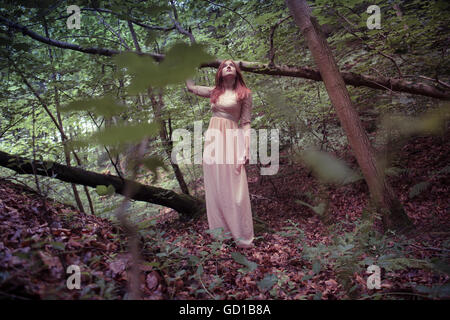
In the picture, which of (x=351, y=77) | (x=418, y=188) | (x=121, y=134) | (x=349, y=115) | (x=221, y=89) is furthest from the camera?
(x=418, y=188)

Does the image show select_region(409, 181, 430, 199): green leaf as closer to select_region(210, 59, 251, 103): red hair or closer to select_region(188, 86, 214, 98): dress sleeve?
select_region(210, 59, 251, 103): red hair

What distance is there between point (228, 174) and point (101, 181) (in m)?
1.90

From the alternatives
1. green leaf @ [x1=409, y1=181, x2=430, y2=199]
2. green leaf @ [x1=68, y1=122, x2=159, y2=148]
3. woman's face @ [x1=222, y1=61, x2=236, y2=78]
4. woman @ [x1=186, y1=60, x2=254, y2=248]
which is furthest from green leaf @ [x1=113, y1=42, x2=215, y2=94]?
green leaf @ [x1=409, y1=181, x2=430, y2=199]

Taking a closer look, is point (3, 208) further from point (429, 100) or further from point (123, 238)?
point (429, 100)

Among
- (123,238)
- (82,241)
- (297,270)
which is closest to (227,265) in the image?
(297,270)

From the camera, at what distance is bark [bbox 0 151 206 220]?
10.2ft

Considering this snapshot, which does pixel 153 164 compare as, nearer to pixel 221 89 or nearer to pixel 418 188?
pixel 221 89

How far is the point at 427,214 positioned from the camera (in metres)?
3.67

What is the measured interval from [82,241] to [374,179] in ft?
10.6

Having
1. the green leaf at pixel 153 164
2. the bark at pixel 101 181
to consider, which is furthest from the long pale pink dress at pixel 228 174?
the green leaf at pixel 153 164

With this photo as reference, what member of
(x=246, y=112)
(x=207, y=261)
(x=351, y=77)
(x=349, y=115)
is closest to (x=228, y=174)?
(x=246, y=112)

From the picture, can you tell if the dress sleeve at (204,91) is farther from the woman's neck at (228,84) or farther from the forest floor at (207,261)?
the forest floor at (207,261)

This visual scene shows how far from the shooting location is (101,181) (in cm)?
369

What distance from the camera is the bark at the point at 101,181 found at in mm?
3116
